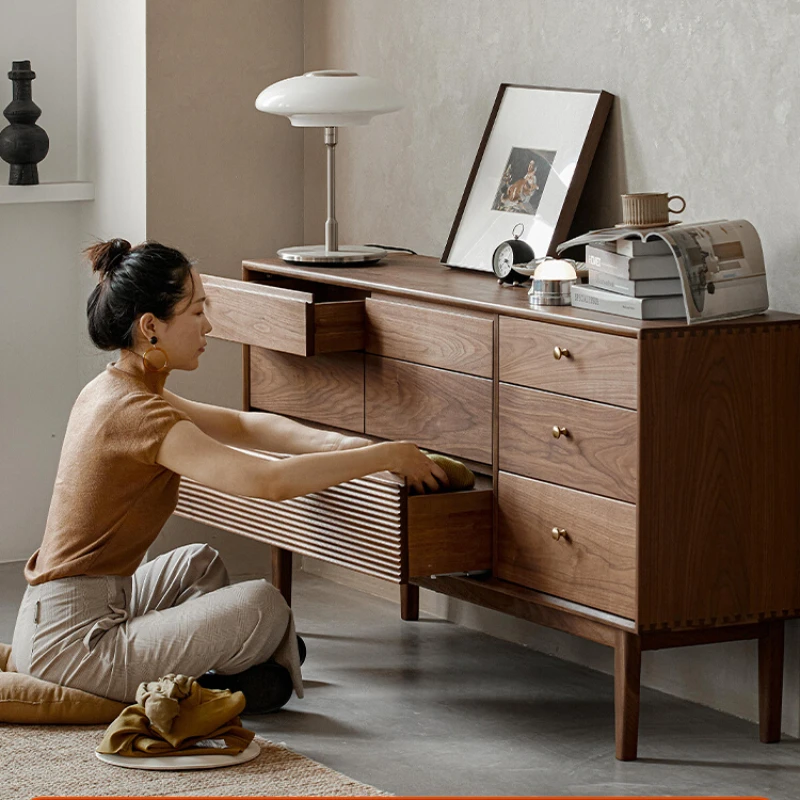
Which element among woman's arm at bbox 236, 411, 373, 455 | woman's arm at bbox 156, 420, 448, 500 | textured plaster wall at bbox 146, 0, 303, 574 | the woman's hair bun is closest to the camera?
woman's arm at bbox 156, 420, 448, 500

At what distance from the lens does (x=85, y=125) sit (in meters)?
4.25

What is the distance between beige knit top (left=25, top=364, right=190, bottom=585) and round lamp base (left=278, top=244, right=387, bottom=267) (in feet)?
2.12

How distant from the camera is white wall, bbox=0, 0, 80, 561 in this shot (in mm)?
4199

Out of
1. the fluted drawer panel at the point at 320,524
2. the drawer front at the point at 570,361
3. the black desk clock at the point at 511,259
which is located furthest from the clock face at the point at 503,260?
the fluted drawer panel at the point at 320,524

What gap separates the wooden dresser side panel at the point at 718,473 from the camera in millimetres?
2695

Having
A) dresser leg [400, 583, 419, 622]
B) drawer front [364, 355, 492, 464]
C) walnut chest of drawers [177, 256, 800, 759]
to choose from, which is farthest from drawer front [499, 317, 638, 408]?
dresser leg [400, 583, 419, 622]

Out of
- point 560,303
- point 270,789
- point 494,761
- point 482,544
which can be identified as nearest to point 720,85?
point 560,303

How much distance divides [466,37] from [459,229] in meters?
0.45

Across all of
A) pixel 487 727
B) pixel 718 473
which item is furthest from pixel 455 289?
pixel 487 727

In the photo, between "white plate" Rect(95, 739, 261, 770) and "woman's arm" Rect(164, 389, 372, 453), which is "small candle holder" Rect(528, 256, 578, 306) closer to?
"woman's arm" Rect(164, 389, 372, 453)

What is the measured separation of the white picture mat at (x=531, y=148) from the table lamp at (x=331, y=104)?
8.5 inches

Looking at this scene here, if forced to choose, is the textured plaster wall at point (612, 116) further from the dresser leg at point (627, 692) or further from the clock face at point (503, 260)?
the dresser leg at point (627, 692)

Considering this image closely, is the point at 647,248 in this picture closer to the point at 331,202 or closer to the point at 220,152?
the point at 331,202

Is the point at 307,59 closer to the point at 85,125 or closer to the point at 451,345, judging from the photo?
the point at 85,125
